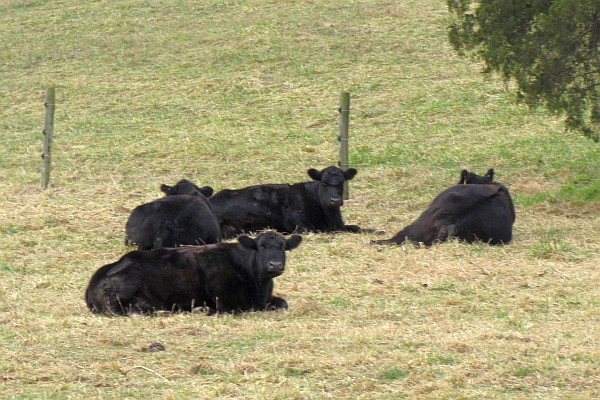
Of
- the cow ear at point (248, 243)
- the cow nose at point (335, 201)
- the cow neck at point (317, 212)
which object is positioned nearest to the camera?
the cow ear at point (248, 243)

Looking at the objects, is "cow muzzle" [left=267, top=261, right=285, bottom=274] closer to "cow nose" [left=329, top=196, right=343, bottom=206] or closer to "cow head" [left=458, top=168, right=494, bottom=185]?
"cow nose" [left=329, top=196, right=343, bottom=206]

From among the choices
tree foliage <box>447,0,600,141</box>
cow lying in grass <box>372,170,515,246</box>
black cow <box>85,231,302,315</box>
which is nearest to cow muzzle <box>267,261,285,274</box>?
black cow <box>85,231,302,315</box>

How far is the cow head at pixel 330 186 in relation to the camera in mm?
15766

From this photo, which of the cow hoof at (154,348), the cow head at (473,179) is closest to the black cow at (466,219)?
the cow head at (473,179)

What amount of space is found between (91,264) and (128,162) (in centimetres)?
924

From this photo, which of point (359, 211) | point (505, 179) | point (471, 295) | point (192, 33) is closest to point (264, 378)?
point (471, 295)

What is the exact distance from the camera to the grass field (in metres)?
8.20

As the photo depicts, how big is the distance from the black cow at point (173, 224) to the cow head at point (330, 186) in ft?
6.58

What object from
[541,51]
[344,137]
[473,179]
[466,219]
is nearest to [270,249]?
[466,219]

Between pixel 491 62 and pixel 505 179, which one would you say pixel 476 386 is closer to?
pixel 491 62

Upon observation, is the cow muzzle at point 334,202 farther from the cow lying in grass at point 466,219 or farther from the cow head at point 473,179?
the cow head at point 473,179

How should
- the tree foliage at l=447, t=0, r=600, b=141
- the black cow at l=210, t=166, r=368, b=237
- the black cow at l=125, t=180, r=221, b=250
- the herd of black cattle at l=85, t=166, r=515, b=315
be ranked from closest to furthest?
the herd of black cattle at l=85, t=166, r=515, b=315 < the black cow at l=125, t=180, r=221, b=250 < the black cow at l=210, t=166, r=368, b=237 < the tree foliage at l=447, t=0, r=600, b=141

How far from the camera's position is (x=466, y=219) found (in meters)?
14.0

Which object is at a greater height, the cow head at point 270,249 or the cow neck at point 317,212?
the cow head at point 270,249
